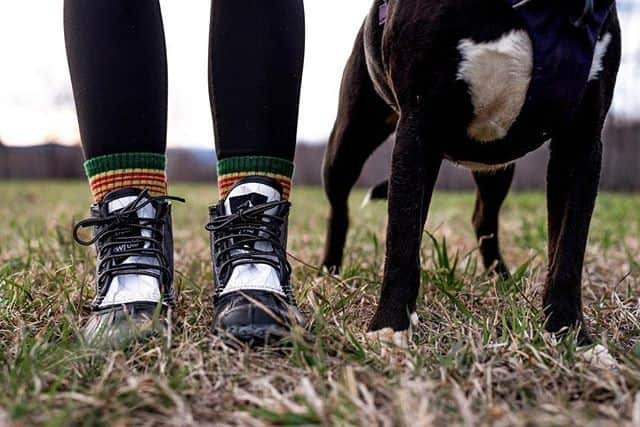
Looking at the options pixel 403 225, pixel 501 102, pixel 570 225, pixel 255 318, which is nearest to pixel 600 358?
pixel 570 225

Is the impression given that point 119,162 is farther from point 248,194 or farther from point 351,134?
point 351,134

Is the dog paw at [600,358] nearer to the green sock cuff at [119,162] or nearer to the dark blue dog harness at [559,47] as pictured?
the dark blue dog harness at [559,47]

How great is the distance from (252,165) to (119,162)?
34 centimetres

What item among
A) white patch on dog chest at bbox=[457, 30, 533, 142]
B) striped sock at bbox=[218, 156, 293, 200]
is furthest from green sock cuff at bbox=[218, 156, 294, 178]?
white patch on dog chest at bbox=[457, 30, 533, 142]

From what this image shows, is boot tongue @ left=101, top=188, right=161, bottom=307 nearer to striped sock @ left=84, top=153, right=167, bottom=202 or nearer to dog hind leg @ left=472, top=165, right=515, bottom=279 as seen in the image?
striped sock @ left=84, top=153, right=167, bottom=202

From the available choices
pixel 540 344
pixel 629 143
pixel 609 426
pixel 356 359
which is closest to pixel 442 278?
pixel 540 344

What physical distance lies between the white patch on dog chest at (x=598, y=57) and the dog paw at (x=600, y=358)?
64 cm

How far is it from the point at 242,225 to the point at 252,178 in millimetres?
127

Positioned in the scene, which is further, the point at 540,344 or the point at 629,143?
the point at 629,143

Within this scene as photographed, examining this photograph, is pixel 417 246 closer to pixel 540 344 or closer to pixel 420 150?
pixel 420 150

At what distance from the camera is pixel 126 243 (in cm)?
170

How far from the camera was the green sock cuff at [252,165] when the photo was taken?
1.75 m

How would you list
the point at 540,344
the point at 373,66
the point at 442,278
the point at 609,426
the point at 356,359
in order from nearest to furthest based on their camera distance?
1. the point at 609,426
2. the point at 356,359
3. the point at 540,344
4. the point at 373,66
5. the point at 442,278

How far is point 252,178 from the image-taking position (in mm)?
1738
